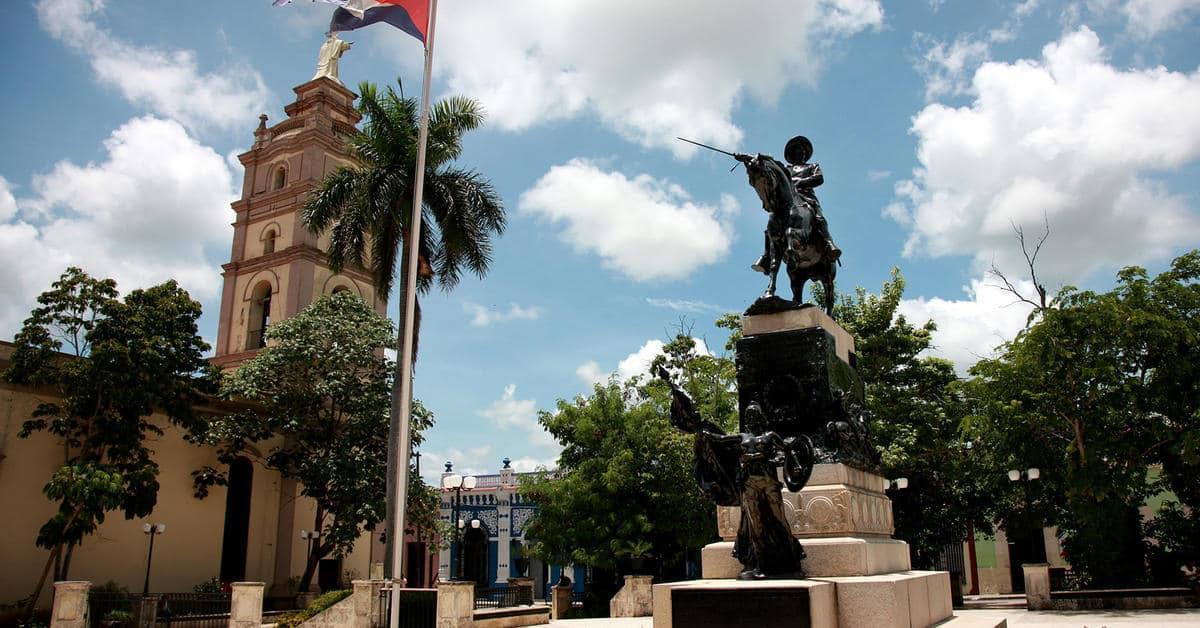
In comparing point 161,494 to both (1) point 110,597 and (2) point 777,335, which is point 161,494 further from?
(2) point 777,335

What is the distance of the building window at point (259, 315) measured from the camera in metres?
33.9

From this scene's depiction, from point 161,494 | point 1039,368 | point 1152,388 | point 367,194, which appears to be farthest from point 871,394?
point 161,494

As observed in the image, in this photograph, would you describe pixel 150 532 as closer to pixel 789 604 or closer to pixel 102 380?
pixel 102 380

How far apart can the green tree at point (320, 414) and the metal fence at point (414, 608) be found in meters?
6.75

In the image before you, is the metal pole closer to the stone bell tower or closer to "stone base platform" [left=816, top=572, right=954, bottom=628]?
the stone bell tower

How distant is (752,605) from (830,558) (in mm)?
1439

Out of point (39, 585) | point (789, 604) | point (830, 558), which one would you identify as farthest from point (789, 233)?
point (39, 585)

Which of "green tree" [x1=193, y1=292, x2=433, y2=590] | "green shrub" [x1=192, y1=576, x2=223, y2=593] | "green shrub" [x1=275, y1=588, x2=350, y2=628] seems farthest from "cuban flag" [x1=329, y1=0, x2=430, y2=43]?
"green shrub" [x1=192, y1=576, x2=223, y2=593]

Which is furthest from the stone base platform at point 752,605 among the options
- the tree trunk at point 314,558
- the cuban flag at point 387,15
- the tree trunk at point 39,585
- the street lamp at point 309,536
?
the street lamp at point 309,536

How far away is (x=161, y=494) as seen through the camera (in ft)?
81.1

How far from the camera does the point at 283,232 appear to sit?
34.0 metres

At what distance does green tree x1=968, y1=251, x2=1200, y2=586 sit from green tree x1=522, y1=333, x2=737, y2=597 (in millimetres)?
7962

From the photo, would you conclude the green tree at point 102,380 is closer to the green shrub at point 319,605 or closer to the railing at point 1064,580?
the green shrub at point 319,605

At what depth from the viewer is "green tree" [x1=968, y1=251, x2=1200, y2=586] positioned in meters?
20.7
